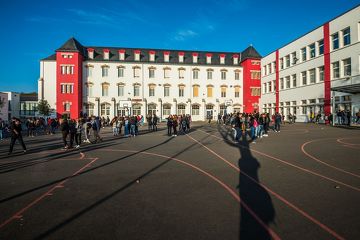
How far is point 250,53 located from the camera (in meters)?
56.3

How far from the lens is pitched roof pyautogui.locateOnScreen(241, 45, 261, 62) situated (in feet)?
184

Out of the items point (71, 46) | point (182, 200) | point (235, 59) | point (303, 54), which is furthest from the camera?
point (235, 59)

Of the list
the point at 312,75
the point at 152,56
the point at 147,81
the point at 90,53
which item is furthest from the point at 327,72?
the point at 90,53

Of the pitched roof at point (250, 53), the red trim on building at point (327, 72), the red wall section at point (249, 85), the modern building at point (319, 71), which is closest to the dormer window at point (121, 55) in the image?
the pitched roof at point (250, 53)

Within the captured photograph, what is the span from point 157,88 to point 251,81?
2105cm

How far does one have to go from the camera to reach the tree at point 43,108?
48188 mm

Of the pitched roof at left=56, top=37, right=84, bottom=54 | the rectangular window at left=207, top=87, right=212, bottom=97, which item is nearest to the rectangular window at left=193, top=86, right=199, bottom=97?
the rectangular window at left=207, top=87, right=212, bottom=97

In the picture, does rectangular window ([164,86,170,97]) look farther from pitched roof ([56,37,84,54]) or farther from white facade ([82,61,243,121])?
pitched roof ([56,37,84,54])

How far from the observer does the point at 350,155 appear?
1061 centimetres

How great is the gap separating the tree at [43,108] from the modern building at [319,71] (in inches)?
1732

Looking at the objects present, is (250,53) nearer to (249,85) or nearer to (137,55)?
(249,85)

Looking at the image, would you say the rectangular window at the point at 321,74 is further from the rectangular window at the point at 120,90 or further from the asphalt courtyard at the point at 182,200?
the rectangular window at the point at 120,90

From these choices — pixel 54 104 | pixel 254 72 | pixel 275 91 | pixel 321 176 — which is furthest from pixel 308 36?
pixel 54 104

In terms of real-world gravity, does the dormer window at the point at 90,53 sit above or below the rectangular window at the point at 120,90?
above
